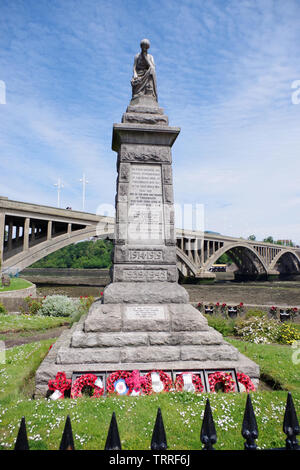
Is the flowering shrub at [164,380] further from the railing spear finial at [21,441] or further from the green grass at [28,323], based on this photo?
the green grass at [28,323]

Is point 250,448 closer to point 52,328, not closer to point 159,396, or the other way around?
point 159,396

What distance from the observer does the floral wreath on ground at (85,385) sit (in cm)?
488

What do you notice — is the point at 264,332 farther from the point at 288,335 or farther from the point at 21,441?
the point at 21,441

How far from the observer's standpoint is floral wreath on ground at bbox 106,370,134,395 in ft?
16.4

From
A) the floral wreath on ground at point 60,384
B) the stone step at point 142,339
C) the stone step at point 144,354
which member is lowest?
the floral wreath on ground at point 60,384

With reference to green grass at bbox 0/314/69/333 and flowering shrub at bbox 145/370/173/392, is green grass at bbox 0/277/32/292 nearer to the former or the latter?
green grass at bbox 0/314/69/333

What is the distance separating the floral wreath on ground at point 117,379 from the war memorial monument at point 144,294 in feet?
0.36

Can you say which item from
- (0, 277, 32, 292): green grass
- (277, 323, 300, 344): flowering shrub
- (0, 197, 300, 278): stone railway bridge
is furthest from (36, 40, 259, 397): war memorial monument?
(0, 197, 300, 278): stone railway bridge

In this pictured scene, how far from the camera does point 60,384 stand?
4.97 meters

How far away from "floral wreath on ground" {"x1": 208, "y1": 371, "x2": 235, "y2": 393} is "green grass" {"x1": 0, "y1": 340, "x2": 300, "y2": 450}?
301mm

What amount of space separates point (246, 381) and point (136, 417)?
2190mm

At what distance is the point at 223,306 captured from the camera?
43.7ft

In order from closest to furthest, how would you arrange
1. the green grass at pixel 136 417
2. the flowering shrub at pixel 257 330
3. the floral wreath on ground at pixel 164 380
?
the green grass at pixel 136 417 < the floral wreath on ground at pixel 164 380 < the flowering shrub at pixel 257 330

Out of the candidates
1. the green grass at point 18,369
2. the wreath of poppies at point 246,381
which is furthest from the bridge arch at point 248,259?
the wreath of poppies at point 246,381
